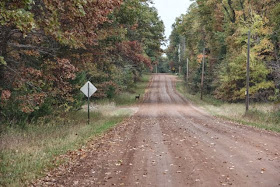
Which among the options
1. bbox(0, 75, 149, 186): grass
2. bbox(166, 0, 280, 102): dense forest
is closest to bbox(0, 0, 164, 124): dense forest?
bbox(0, 75, 149, 186): grass

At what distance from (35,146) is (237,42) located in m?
24.5

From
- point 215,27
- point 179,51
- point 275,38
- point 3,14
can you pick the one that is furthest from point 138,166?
point 179,51

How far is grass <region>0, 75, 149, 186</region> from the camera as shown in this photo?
785 cm

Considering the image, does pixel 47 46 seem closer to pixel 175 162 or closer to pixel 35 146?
pixel 35 146

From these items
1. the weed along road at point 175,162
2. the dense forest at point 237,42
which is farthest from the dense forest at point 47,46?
the dense forest at point 237,42

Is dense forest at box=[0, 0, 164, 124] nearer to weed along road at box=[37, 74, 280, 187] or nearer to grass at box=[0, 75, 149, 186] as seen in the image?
grass at box=[0, 75, 149, 186]

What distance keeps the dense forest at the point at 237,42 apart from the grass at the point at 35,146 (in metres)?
13.9

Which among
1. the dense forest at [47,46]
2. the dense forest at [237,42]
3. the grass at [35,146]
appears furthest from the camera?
the dense forest at [237,42]

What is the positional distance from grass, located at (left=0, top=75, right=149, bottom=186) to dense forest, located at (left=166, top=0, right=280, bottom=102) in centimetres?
1394

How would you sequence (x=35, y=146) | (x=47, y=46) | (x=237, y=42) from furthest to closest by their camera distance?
1. (x=237, y=42)
2. (x=47, y=46)
3. (x=35, y=146)

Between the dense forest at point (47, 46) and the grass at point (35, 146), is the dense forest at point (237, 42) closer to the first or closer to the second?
the dense forest at point (47, 46)

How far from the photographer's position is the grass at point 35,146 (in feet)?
25.7

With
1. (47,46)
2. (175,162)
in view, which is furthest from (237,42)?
(175,162)

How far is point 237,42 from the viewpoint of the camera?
30.6 metres
